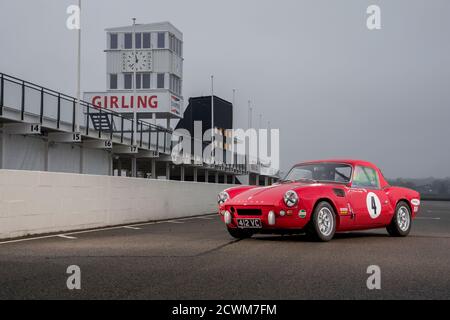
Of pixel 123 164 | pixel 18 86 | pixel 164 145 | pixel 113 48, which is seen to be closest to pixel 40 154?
pixel 18 86

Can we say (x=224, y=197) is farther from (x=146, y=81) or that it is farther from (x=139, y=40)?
(x=139, y=40)

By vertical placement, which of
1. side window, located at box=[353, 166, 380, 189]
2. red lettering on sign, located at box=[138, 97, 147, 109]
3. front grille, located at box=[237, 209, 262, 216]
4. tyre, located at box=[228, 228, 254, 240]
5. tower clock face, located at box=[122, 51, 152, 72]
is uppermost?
tower clock face, located at box=[122, 51, 152, 72]

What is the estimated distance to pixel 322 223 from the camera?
33.7 ft

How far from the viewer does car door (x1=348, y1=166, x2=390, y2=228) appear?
10.9 m

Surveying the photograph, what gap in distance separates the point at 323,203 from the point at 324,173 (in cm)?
134

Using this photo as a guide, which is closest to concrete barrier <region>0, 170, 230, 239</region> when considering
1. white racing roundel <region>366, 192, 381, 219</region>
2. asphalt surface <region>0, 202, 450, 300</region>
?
asphalt surface <region>0, 202, 450, 300</region>

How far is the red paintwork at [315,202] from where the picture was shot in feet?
32.8

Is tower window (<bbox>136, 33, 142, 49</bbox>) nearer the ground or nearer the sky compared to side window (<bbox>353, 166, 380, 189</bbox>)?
nearer the sky

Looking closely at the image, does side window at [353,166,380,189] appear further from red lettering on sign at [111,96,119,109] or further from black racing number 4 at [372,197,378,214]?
red lettering on sign at [111,96,119,109]

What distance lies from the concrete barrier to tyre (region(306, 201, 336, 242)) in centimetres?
579

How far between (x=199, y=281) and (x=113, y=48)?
61804 millimetres

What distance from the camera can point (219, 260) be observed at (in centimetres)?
782

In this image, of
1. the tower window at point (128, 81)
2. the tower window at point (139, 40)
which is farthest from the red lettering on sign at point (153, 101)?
the tower window at point (139, 40)

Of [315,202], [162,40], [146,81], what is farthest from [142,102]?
[315,202]
